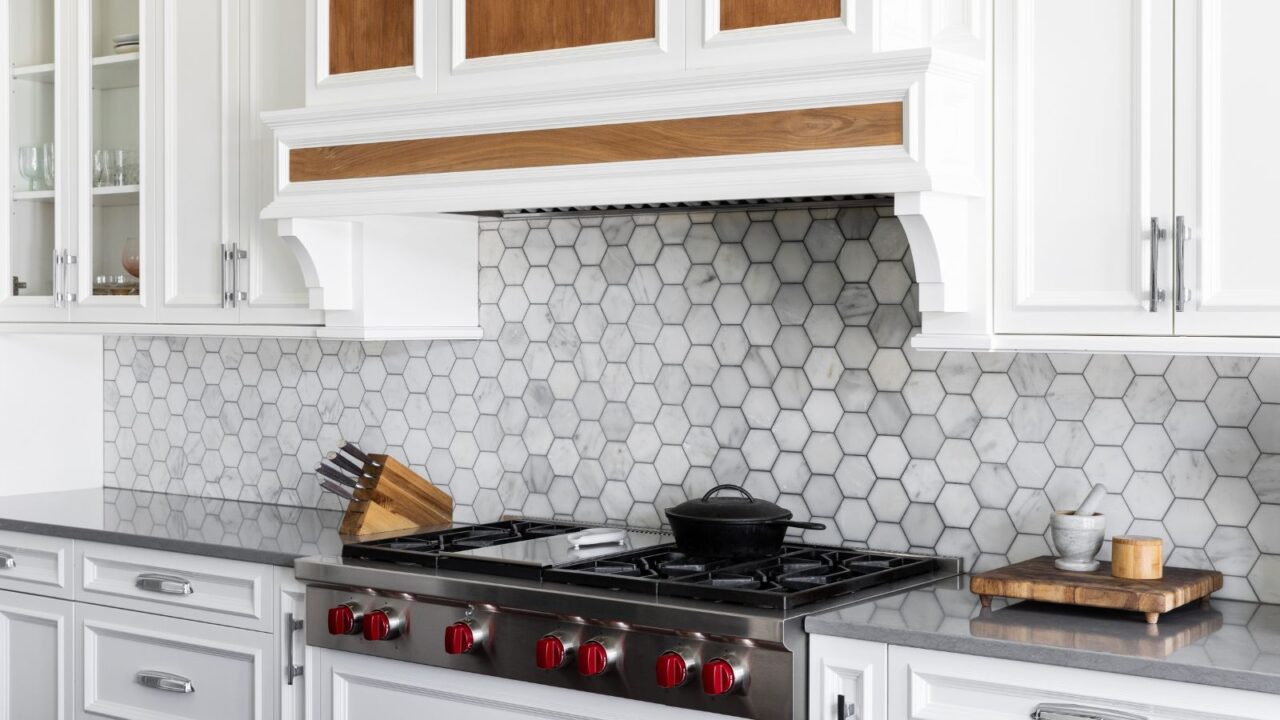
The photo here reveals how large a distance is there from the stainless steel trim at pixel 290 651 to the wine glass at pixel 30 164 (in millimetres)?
1720

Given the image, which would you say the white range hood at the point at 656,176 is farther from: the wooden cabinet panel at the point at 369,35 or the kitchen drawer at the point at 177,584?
the kitchen drawer at the point at 177,584

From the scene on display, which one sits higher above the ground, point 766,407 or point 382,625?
point 766,407

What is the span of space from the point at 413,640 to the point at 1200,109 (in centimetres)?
176

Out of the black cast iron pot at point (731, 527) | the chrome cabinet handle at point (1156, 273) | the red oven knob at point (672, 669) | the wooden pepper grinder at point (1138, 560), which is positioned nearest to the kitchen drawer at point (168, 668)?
the black cast iron pot at point (731, 527)

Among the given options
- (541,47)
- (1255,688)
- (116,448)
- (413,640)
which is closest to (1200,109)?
(1255,688)

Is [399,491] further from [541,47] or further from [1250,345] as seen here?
[1250,345]

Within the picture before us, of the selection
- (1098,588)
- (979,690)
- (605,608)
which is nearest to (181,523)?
(605,608)

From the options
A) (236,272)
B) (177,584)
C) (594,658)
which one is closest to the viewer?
(594,658)

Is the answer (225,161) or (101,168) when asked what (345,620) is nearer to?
(225,161)

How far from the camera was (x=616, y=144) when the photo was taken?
2.70 metres

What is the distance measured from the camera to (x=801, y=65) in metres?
2.47

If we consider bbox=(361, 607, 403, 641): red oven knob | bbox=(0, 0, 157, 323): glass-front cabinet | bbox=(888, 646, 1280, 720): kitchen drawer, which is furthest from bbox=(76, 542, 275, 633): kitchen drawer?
bbox=(888, 646, 1280, 720): kitchen drawer

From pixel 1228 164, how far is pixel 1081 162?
238 mm

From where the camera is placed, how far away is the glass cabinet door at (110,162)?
379cm
